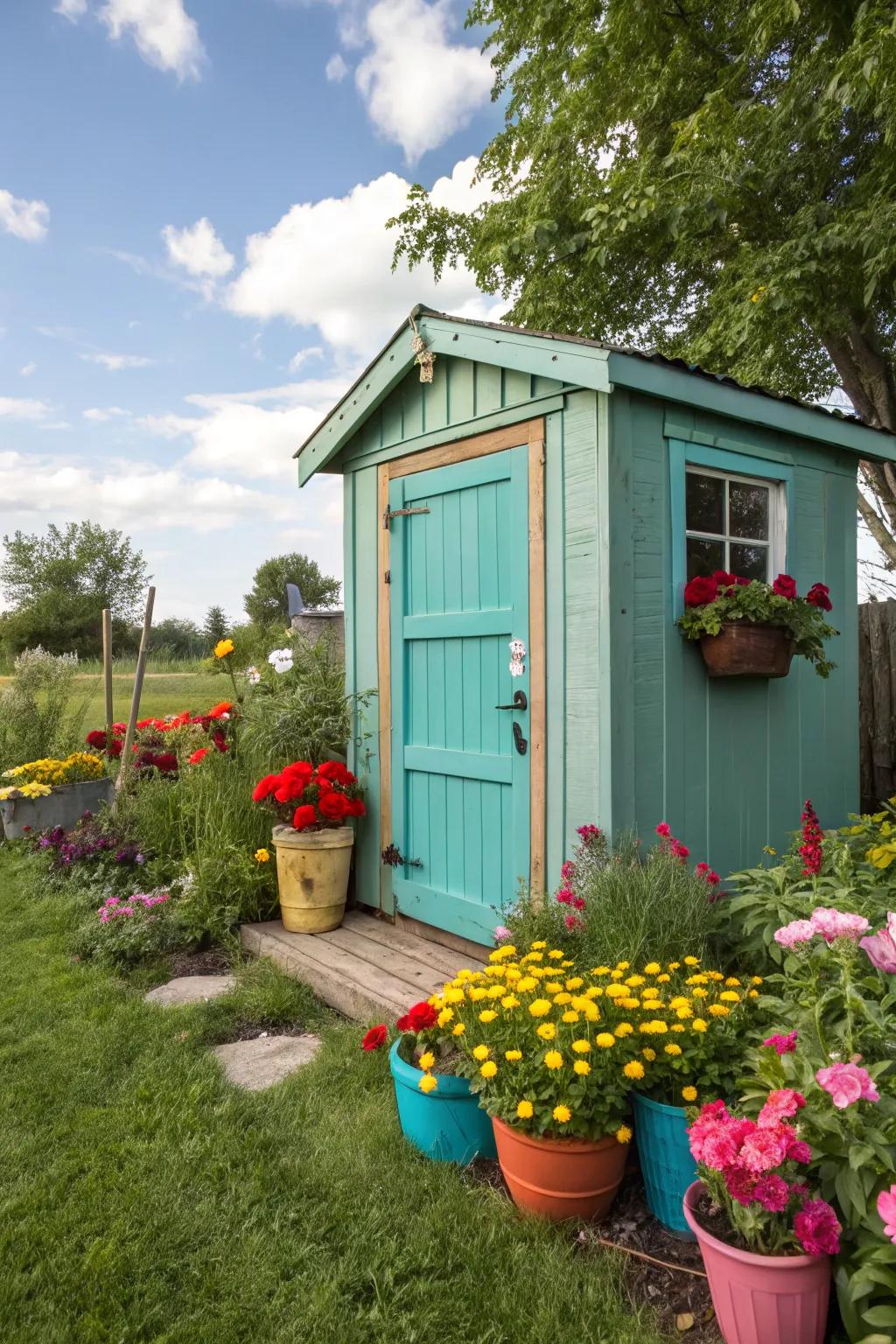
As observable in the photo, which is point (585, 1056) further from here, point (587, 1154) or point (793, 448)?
point (793, 448)

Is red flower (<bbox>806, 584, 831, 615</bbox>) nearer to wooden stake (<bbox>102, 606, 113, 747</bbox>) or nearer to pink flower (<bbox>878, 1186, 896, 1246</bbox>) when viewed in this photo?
pink flower (<bbox>878, 1186, 896, 1246</bbox>)

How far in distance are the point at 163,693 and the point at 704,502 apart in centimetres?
1450

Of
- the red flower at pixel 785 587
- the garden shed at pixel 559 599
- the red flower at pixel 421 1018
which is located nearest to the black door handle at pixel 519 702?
the garden shed at pixel 559 599

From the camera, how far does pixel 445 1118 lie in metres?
2.17

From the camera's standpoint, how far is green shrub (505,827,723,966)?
2.40 m

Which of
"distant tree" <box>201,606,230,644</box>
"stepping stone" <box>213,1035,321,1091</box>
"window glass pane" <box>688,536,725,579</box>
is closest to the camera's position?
"stepping stone" <box>213,1035,321,1091</box>

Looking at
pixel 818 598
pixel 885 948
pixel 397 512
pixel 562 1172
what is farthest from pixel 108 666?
pixel 885 948

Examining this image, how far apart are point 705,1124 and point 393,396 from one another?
348 cm

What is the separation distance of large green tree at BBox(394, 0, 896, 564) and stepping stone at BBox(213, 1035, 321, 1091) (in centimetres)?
563

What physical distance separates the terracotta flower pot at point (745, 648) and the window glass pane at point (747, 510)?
59 centimetres

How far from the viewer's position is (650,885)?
248cm

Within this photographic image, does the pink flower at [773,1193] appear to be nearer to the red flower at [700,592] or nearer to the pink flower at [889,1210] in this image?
the pink flower at [889,1210]

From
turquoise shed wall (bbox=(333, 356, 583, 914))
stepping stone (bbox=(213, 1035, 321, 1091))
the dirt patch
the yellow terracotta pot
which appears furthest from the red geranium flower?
stepping stone (bbox=(213, 1035, 321, 1091))

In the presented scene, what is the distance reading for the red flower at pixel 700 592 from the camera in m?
3.18
